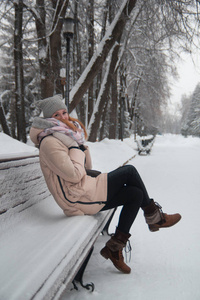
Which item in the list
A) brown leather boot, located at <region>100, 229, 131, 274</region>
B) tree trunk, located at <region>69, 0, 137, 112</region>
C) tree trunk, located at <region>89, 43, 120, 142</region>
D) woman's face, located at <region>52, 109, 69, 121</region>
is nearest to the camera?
brown leather boot, located at <region>100, 229, 131, 274</region>

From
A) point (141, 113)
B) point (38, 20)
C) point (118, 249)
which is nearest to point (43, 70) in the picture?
point (38, 20)

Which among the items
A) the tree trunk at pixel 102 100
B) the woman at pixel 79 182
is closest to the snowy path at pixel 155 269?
the woman at pixel 79 182

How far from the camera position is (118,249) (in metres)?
2.38

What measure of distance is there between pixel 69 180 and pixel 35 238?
497 millimetres

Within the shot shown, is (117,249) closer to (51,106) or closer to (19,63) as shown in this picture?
(51,106)

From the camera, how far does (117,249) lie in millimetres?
2381

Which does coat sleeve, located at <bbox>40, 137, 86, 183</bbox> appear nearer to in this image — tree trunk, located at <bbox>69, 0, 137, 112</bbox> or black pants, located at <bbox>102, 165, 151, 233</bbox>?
black pants, located at <bbox>102, 165, 151, 233</bbox>

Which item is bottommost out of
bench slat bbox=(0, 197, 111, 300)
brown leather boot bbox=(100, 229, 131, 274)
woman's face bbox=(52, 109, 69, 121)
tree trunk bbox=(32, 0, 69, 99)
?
brown leather boot bbox=(100, 229, 131, 274)

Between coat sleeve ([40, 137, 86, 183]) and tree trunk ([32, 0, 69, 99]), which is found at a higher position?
tree trunk ([32, 0, 69, 99])

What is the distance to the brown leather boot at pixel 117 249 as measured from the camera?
7.82 feet

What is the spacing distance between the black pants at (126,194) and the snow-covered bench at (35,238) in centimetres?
20

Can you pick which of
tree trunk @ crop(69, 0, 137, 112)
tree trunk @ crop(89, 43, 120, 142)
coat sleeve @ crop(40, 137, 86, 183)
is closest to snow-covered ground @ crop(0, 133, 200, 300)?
coat sleeve @ crop(40, 137, 86, 183)

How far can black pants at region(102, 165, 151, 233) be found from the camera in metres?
2.42

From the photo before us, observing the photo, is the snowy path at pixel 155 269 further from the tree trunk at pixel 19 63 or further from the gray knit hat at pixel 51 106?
the tree trunk at pixel 19 63
